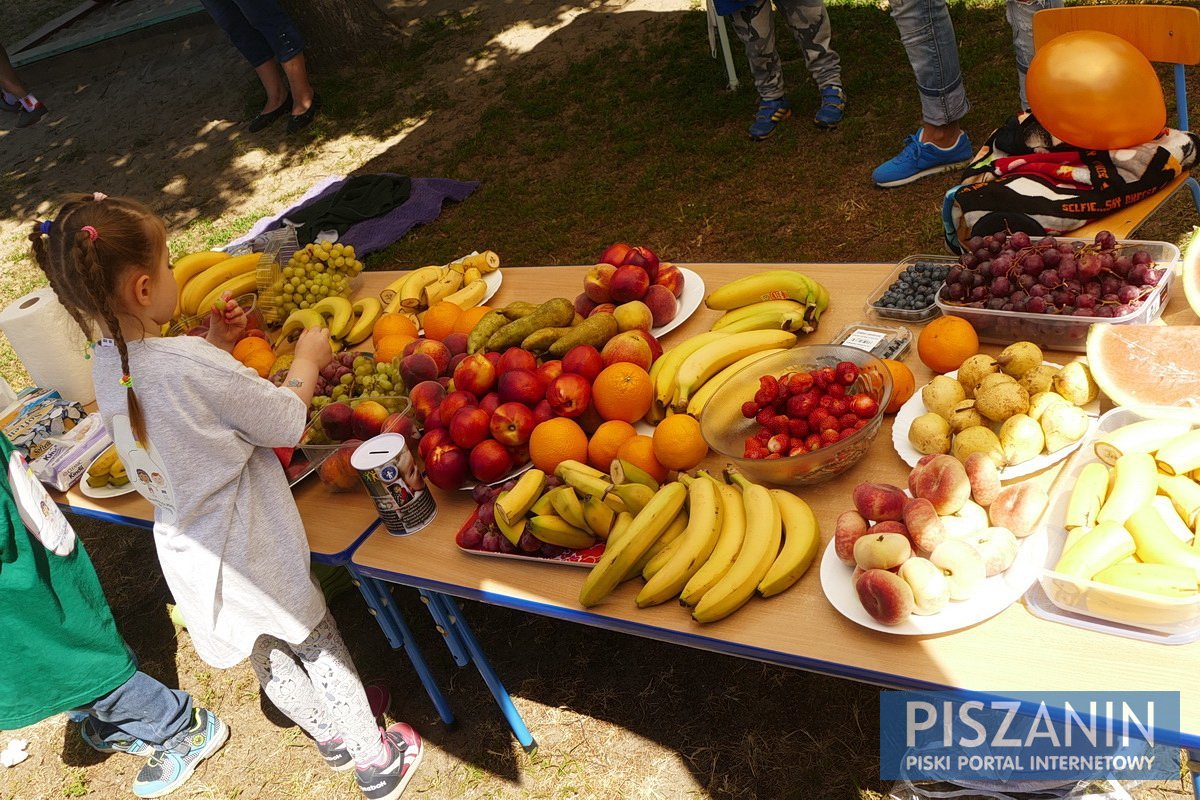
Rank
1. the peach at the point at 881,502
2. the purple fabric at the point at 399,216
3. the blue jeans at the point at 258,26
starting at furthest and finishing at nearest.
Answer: the blue jeans at the point at 258,26, the purple fabric at the point at 399,216, the peach at the point at 881,502

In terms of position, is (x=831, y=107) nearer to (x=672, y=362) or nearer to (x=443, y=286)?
(x=443, y=286)

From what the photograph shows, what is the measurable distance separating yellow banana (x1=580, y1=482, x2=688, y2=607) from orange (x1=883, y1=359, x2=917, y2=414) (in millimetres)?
612

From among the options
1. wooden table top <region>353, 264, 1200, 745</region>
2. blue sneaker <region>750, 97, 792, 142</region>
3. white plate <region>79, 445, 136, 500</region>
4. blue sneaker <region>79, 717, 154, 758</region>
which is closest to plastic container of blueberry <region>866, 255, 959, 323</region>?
wooden table top <region>353, 264, 1200, 745</region>

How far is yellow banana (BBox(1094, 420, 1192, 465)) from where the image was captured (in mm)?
1589

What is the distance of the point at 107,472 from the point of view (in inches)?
114

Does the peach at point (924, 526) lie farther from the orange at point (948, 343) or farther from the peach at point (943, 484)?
the orange at point (948, 343)

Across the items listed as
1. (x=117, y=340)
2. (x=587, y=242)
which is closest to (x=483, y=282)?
(x=117, y=340)

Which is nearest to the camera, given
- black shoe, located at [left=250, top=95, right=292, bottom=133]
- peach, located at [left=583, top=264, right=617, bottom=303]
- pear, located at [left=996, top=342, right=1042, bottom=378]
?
pear, located at [left=996, top=342, right=1042, bottom=378]

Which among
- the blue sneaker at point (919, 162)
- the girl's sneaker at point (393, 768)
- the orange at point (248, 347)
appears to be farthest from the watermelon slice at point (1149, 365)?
the blue sneaker at point (919, 162)

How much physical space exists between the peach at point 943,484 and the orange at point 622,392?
0.74 meters

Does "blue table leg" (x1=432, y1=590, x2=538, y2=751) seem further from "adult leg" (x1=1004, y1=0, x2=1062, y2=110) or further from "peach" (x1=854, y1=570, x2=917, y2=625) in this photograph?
"adult leg" (x1=1004, y1=0, x2=1062, y2=110)

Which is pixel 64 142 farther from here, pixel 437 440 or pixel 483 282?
pixel 437 440

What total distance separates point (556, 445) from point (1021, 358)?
108cm

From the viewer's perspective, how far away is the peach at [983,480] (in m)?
1.69
